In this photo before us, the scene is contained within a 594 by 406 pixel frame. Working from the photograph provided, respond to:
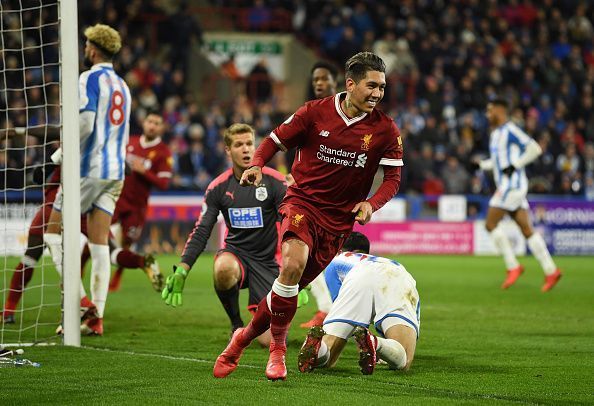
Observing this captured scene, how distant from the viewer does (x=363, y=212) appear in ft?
20.2

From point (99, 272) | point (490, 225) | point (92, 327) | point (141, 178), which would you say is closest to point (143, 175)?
point (141, 178)

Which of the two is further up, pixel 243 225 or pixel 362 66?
pixel 362 66

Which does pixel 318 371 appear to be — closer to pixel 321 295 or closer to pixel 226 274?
pixel 226 274

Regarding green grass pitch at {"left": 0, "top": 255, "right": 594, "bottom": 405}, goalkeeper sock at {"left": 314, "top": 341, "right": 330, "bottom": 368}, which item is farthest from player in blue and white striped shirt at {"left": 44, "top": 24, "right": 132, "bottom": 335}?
goalkeeper sock at {"left": 314, "top": 341, "right": 330, "bottom": 368}

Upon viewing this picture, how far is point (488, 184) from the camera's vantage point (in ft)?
78.3

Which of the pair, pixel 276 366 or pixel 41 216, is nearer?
pixel 276 366

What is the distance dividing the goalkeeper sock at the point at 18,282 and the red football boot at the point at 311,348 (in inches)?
139

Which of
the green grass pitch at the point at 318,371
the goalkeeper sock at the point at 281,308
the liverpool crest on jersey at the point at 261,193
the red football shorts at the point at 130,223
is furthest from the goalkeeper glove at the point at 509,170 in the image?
the goalkeeper sock at the point at 281,308

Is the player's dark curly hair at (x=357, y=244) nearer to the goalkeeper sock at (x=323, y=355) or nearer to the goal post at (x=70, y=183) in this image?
the goalkeeper sock at (x=323, y=355)

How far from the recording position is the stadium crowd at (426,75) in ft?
75.7

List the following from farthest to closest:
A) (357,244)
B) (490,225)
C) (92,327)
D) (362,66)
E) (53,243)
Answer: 1. (490,225)
2. (53,243)
3. (92,327)
4. (357,244)
5. (362,66)

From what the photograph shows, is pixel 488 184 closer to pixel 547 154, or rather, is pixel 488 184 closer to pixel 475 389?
pixel 547 154

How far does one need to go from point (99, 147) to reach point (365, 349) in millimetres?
3449

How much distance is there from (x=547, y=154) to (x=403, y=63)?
4758mm
